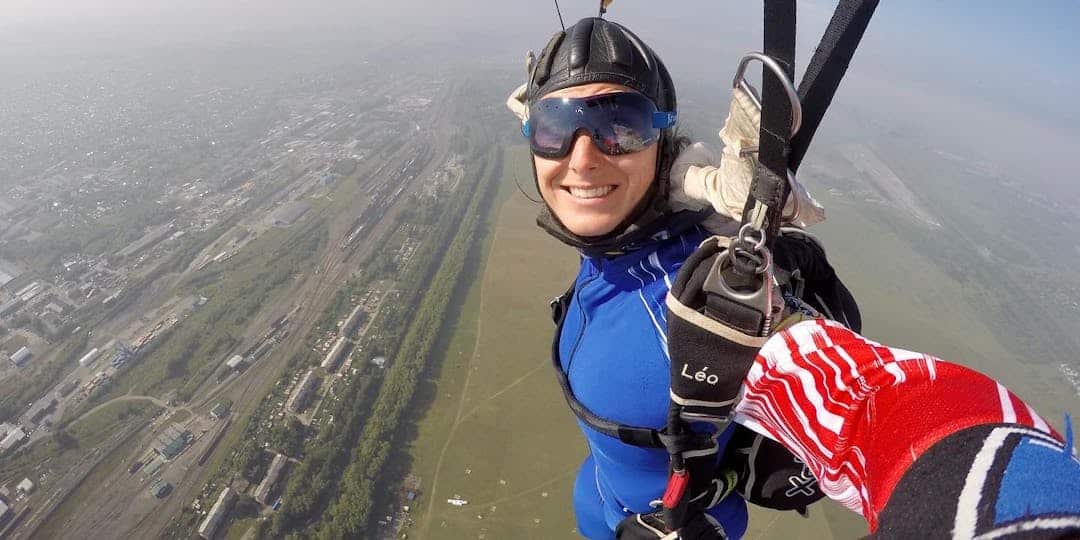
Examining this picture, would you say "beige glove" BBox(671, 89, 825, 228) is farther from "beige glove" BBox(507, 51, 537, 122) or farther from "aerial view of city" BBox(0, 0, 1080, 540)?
"aerial view of city" BBox(0, 0, 1080, 540)

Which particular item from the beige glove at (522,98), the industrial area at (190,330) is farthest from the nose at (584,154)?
the industrial area at (190,330)

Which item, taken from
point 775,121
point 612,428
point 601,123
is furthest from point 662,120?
point 612,428

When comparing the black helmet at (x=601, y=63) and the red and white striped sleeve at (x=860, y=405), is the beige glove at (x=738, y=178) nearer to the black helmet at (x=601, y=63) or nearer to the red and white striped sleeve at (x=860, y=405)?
the red and white striped sleeve at (x=860, y=405)

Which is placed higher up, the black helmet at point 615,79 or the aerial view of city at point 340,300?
the black helmet at point 615,79

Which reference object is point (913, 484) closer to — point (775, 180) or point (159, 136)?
point (775, 180)

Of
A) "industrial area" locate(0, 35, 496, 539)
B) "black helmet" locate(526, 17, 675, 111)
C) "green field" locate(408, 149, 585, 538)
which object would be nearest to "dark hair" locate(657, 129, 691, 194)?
"black helmet" locate(526, 17, 675, 111)

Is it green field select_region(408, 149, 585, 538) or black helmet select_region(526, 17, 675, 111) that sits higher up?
black helmet select_region(526, 17, 675, 111)

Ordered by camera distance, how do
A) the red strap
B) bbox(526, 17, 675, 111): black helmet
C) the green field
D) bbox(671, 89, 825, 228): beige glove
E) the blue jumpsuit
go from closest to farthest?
bbox(671, 89, 825, 228): beige glove < the red strap < the blue jumpsuit < bbox(526, 17, 675, 111): black helmet < the green field
